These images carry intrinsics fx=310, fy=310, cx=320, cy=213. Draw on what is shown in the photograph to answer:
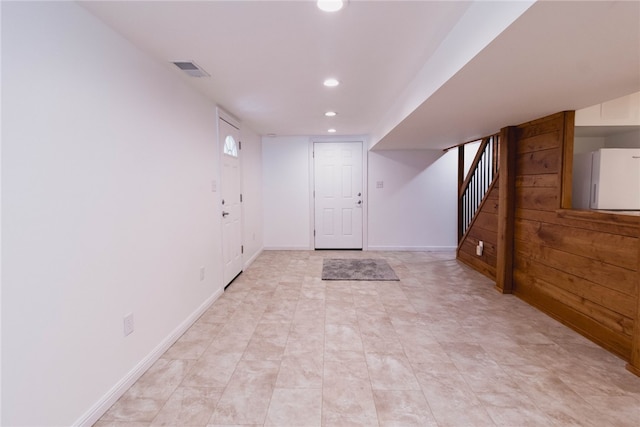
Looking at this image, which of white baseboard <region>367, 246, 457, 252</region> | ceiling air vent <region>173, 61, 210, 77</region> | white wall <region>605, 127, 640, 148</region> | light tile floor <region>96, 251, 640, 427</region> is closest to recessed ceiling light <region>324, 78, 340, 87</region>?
ceiling air vent <region>173, 61, 210, 77</region>

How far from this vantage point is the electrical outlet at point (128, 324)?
192 centimetres

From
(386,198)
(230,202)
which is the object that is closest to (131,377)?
(230,202)

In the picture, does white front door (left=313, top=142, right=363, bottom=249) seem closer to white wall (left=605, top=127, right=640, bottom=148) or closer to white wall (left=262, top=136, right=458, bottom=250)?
white wall (left=262, top=136, right=458, bottom=250)

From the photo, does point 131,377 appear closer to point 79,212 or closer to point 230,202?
point 79,212

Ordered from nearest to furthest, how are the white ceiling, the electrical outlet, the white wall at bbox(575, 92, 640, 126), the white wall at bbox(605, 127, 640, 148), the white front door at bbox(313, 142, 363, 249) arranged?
the white ceiling, the electrical outlet, the white wall at bbox(575, 92, 640, 126), the white wall at bbox(605, 127, 640, 148), the white front door at bbox(313, 142, 363, 249)

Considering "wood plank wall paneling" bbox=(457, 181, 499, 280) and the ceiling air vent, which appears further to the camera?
"wood plank wall paneling" bbox=(457, 181, 499, 280)

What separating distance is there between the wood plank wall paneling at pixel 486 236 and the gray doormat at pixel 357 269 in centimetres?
122

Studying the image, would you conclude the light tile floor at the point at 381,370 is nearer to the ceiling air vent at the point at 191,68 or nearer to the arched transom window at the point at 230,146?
the arched transom window at the point at 230,146

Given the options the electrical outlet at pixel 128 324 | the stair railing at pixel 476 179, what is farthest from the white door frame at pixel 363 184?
the electrical outlet at pixel 128 324

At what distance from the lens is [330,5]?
156cm

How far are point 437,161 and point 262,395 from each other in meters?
5.08

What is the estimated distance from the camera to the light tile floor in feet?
5.53

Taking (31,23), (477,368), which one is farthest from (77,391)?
(477,368)

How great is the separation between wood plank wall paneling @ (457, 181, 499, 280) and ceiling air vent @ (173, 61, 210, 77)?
3.55 m
